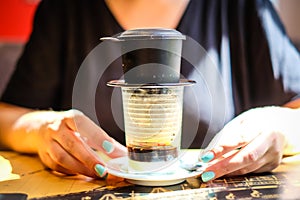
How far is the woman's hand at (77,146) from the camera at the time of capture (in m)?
0.66

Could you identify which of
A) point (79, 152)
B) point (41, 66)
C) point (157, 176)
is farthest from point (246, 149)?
point (41, 66)

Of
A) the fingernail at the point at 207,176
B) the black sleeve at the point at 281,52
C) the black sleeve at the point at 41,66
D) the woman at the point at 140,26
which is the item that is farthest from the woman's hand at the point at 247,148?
the black sleeve at the point at 41,66

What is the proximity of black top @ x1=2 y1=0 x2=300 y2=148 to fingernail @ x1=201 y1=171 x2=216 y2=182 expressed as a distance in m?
0.28

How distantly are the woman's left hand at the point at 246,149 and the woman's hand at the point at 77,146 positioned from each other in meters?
0.15

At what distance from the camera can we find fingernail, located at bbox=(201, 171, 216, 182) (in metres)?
0.63

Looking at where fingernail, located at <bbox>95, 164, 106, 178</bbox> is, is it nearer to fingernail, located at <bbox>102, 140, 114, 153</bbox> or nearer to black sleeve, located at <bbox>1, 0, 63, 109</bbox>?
fingernail, located at <bbox>102, 140, 114, 153</bbox>

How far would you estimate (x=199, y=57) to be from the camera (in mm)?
995

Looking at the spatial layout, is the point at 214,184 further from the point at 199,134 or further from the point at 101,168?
the point at 199,134

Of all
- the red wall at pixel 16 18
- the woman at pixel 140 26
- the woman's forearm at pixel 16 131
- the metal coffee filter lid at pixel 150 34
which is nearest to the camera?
the metal coffee filter lid at pixel 150 34

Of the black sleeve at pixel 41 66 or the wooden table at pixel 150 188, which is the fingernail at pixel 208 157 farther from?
the black sleeve at pixel 41 66

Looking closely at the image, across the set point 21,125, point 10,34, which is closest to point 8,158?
point 21,125

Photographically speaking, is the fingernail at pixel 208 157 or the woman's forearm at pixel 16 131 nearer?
the fingernail at pixel 208 157

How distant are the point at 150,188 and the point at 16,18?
152 cm

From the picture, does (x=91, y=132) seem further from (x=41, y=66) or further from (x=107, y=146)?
(x=41, y=66)
